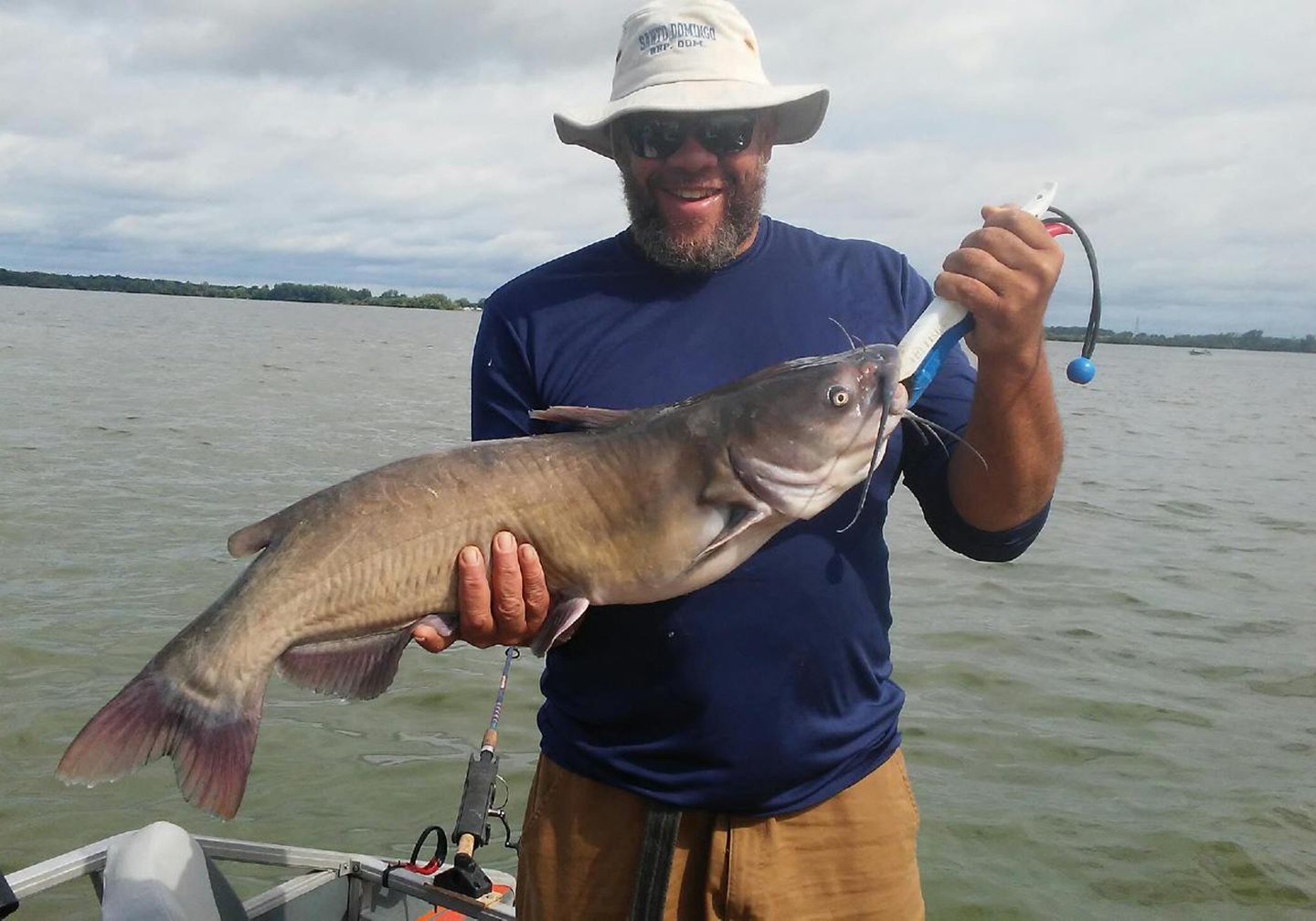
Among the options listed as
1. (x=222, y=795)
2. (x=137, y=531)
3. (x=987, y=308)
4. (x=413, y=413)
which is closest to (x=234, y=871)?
(x=222, y=795)

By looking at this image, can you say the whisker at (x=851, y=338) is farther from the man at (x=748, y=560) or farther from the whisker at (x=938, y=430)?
the whisker at (x=938, y=430)

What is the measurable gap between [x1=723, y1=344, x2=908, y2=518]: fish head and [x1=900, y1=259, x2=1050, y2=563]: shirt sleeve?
1.00ft

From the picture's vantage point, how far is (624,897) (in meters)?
2.66

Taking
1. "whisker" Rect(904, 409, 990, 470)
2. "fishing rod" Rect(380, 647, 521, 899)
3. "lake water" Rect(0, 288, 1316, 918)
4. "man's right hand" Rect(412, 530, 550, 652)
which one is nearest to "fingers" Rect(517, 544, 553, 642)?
"man's right hand" Rect(412, 530, 550, 652)

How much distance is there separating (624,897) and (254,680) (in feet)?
3.50

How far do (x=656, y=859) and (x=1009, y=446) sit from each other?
4.38 feet

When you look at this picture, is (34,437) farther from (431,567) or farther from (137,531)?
(431,567)

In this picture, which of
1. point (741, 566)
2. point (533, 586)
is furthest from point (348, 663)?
point (741, 566)

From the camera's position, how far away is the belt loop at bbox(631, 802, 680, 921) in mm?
2570

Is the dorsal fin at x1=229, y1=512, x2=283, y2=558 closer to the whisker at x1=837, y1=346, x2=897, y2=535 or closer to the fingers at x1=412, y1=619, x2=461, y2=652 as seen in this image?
the fingers at x1=412, y1=619, x2=461, y2=652

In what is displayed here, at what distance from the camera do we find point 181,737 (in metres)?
2.41

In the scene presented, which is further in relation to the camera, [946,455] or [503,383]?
[503,383]

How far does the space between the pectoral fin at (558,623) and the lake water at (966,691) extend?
13.9ft

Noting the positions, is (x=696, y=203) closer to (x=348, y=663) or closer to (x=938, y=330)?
(x=938, y=330)
